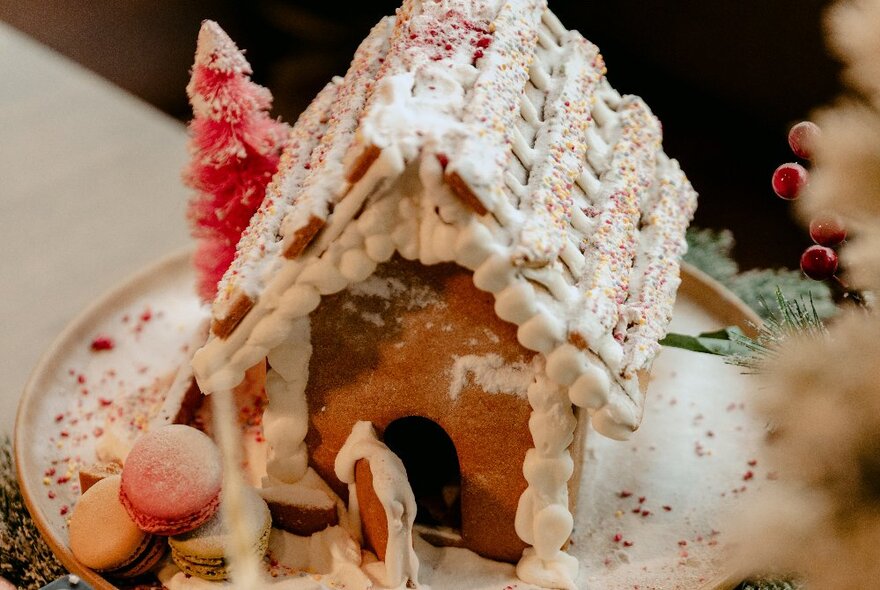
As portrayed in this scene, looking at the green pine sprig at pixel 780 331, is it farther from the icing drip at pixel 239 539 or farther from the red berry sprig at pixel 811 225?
the icing drip at pixel 239 539

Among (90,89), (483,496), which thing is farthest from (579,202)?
(90,89)

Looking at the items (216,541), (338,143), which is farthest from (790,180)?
(216,541)

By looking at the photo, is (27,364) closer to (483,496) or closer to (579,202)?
(483,496)

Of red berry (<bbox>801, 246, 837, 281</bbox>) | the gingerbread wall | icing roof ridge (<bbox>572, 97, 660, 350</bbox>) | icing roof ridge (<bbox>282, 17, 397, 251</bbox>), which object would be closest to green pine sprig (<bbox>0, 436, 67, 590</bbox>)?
the gingerbread wall

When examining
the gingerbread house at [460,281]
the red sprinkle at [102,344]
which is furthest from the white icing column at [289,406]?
the red sprinkle at [102,344]

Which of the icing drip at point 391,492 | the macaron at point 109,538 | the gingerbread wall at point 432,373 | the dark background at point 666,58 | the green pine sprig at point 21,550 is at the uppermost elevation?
the dark background at point 666,58

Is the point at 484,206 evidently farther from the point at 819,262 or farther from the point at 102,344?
the point at 102,344
